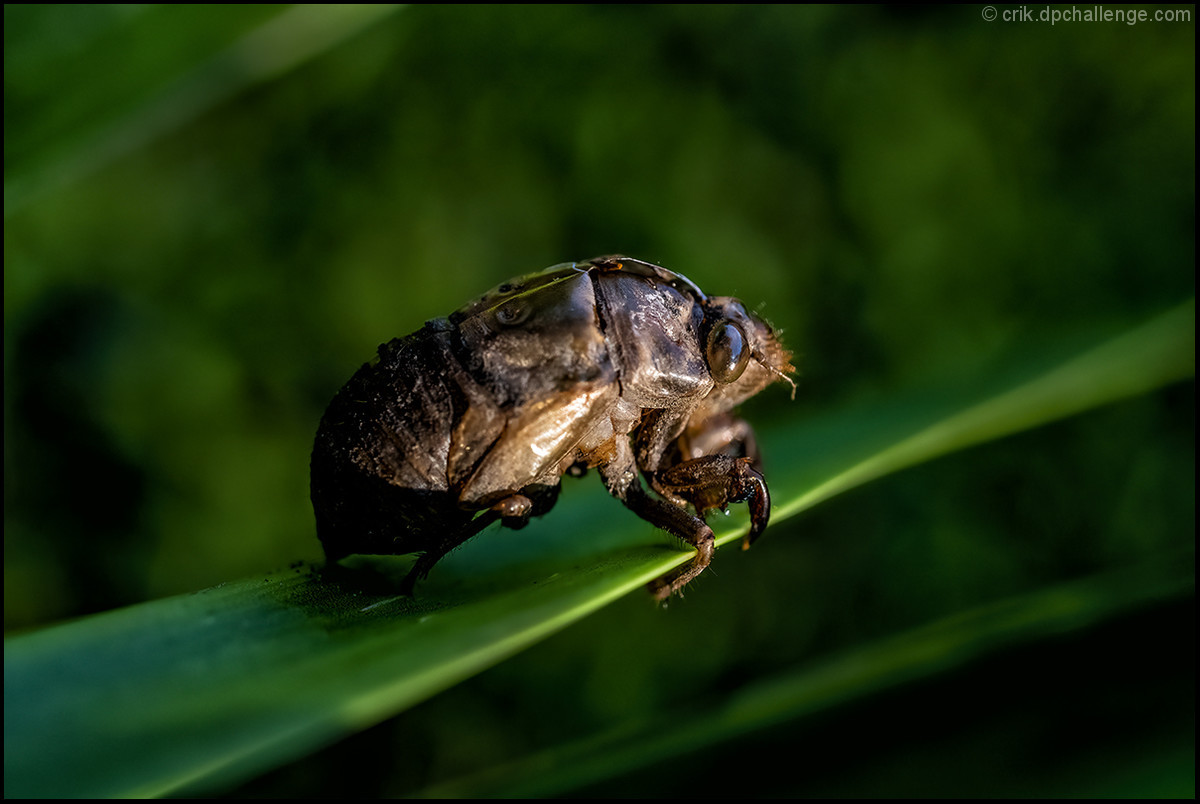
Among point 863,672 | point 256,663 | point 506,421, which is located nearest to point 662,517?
point 506,421

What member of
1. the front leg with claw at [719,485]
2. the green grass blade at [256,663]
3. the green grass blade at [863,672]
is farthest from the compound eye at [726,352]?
the green grass blade at [863,672]

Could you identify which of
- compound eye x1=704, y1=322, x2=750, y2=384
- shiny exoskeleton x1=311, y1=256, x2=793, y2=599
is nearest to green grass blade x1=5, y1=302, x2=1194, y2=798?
shiny exoskeleton x1=311, y1=256, x2=793, y2=599

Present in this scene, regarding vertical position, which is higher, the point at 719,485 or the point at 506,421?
the point at 506,421

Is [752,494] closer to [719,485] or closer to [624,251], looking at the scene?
[719,485]

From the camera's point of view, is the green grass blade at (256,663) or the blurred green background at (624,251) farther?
the blurred green background at (624,251)

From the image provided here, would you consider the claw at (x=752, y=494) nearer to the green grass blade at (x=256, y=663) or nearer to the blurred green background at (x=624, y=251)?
the green grass blade at (x=256, y=663)

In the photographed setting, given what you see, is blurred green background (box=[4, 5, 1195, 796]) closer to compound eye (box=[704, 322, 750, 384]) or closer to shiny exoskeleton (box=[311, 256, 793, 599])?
shiny exoskeleton (box=[311, 256, 793, 599])
